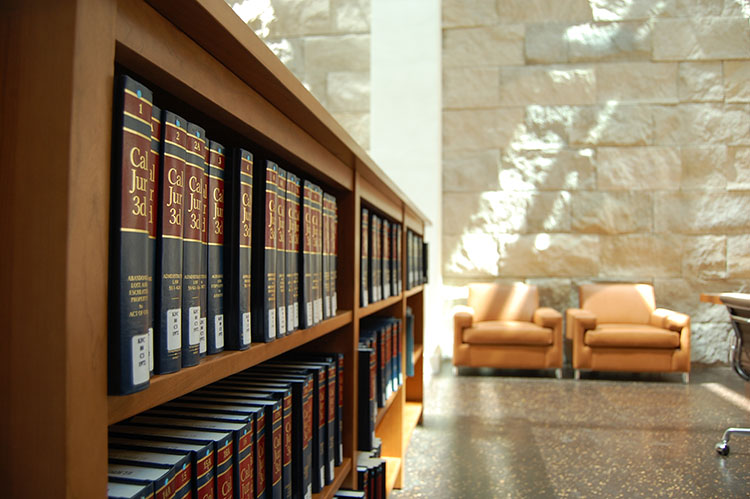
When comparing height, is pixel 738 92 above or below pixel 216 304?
above

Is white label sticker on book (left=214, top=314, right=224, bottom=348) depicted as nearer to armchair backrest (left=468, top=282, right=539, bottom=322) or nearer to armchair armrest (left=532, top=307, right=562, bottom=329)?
armchair armrest (left=532, top=307, right=562, bottom=329)

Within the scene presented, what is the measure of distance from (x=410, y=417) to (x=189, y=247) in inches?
95.2

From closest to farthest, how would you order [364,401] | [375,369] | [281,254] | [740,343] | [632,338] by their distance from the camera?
[281,254], [364,401], [375,369], [740,343], [632,338]

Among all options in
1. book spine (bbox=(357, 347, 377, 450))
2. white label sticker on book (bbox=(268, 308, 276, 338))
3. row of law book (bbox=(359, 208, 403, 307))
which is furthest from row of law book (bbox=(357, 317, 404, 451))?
white label sticker on book (bbox=(268, 308, 276, 338))

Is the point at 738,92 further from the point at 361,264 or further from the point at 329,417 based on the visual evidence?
the point at 329,417

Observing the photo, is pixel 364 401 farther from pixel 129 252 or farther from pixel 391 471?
pixel 129 252

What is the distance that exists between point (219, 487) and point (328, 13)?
569cm

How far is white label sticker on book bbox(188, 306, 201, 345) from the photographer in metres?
0.60

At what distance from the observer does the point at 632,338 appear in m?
4.35

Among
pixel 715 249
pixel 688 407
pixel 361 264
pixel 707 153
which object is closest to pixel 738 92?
pixel 707 153

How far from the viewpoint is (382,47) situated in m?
5.22

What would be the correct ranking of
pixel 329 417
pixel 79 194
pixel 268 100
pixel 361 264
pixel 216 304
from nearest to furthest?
1. pixel 79 194
2. pixel 216 304
3. pixel 268 100
4. pixel 329 417
5. pixel 361 264

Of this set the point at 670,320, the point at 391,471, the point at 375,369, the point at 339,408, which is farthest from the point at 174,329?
the point at 670,320

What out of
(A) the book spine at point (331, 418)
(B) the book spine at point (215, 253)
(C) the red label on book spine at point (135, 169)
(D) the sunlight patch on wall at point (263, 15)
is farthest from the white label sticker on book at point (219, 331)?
(D) the sunlight patch on wall at point (263, 15)
